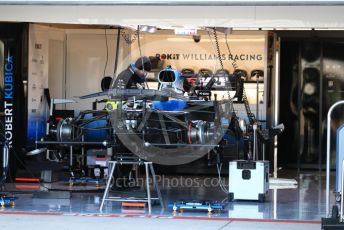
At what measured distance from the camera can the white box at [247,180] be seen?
1163 centimetres

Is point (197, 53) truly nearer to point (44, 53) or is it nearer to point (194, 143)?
point (44, 53)

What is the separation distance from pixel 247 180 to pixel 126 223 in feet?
8.58

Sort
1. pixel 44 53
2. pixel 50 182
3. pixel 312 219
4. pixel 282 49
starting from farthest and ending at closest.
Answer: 1. pixel 282 49
2. pixel 44 53
3. pixel 50 182
4. pixel 312 219

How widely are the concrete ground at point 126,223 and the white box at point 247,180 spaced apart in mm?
1785

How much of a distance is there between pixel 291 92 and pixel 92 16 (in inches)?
276

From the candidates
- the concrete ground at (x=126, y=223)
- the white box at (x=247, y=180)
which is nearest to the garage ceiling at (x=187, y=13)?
the white box at (x=247, y=180)

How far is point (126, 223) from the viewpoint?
31.5ft

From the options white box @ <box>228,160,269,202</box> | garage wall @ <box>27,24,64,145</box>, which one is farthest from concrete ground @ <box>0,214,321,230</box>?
garage wall @ <box>27,24,64,145</box>

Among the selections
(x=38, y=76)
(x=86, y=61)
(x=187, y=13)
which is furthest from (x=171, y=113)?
(x=86, y=61)

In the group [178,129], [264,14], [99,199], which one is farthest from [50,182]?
[264,14]

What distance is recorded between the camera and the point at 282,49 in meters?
16.8

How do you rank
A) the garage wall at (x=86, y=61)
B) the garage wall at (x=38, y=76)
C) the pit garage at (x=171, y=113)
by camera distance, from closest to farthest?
the pit garage at (x=171, y=113)
the garage wall at (x=38, y=76)
the garage wall at (x=86, y=61)

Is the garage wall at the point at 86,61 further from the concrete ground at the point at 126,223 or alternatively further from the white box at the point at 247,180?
the concrete ground at the point at 126,223

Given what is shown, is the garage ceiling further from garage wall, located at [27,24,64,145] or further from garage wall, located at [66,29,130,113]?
garage wall, located at [66,29,130,113]
